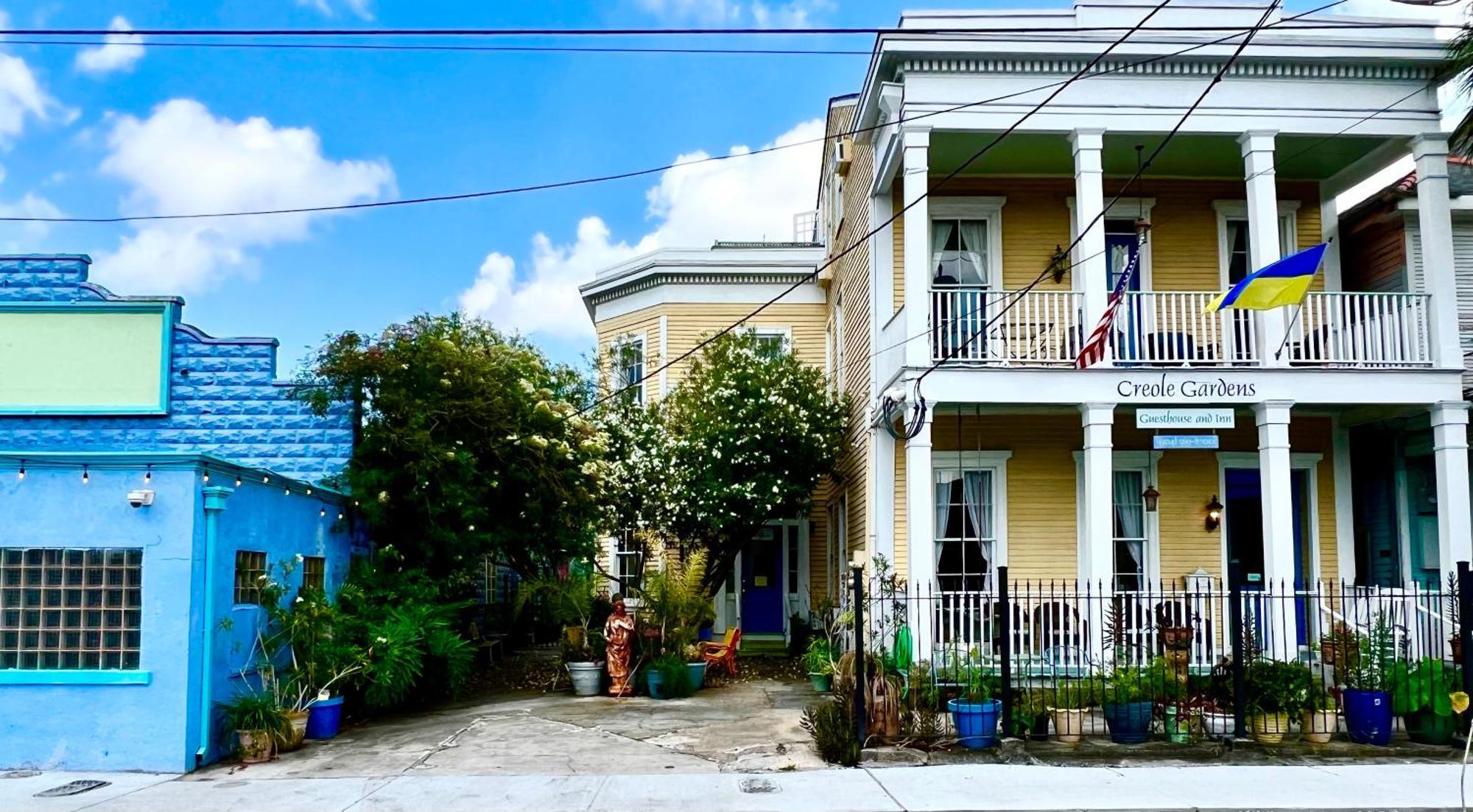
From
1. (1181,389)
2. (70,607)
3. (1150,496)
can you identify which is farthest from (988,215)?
(70,607)

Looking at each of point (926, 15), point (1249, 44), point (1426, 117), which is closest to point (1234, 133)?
point (1249, 44)

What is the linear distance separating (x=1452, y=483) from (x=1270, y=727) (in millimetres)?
4641

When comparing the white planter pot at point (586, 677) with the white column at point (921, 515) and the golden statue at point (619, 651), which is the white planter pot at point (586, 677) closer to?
the golden statue at point (619, 651)

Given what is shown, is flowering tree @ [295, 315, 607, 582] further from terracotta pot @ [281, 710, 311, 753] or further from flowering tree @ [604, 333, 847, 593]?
flowering tree @ [604, 333, 847, 593]

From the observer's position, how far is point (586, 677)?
14977 millimetres

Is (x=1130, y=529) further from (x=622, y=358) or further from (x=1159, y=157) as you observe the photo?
(x=622, y=358)

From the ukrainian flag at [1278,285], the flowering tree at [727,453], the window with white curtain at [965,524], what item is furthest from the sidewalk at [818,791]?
the flowering tree at [727,453]

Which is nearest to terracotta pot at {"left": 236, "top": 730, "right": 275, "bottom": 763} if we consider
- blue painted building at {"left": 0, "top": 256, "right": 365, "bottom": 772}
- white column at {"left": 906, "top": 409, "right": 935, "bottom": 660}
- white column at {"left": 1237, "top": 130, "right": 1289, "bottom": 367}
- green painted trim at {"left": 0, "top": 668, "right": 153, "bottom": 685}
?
blue painted building at {"left": 0, "top": 256, "right": 365, "bottom": 772}

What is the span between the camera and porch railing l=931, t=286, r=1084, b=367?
45.4 ft

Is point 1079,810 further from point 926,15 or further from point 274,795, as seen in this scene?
point 926,15

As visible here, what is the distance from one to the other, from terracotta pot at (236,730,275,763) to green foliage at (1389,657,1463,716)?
10539mm

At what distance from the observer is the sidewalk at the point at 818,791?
8.60 meters

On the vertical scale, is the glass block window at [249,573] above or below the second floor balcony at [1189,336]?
below

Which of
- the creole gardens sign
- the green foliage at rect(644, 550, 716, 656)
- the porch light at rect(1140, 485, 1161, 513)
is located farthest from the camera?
the porch light at rect(1140, 485, 1161, 513)
